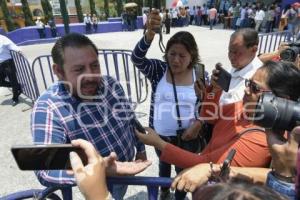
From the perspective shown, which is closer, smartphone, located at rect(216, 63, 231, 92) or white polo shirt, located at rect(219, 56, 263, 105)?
smartphone, located at rect(216, 63, 231, 92)

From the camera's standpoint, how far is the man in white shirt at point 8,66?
5715mm

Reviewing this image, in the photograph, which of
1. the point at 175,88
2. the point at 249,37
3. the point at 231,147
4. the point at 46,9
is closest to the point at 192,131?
the point at 175,88

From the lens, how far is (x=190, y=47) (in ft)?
8.22

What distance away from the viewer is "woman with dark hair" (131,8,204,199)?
247 cm

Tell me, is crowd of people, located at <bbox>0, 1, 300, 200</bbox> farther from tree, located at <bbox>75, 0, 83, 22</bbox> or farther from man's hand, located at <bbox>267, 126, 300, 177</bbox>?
tree, located at <bbox>75, 0, 83, 22</bbox>

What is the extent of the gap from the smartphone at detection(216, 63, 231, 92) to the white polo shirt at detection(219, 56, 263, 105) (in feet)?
0.32

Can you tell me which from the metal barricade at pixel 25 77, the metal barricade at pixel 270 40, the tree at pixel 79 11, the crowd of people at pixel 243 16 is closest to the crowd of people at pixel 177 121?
the metal barricade at pixel 25 77

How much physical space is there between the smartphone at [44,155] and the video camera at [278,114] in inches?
28.5

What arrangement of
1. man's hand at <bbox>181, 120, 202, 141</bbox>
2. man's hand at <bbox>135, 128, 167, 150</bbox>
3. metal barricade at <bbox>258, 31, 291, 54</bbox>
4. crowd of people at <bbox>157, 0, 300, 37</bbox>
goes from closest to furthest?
man's hand at <bbox>135, 128, 167, 150</bbox>, man's hand at <bbox>181, 120, 202, 141</bbox>, metal barricade at <bbox>258, 31, 291, 54</bbox>, crowd of people at <bbox>157, 0, 300, 37</bbox>

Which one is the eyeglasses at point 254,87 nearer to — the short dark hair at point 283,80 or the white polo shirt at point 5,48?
the short dark hair at point 283,80

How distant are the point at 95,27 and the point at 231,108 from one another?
68.1ft

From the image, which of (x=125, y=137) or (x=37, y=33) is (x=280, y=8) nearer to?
(x=37, y=33)

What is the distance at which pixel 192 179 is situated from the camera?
1.42 m

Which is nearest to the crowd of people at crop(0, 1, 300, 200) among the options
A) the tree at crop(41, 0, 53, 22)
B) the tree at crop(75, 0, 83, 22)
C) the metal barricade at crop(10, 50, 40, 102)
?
the metal barricade at crop(10, 50, 40, 102)
